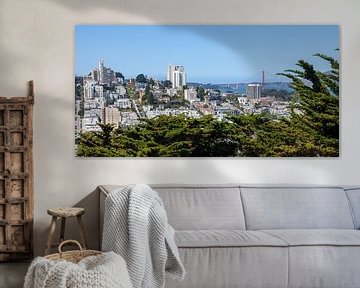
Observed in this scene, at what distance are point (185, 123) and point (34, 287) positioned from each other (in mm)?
2340

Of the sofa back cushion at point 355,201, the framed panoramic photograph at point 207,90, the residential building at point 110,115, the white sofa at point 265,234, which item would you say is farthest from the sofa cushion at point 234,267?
the residential building at point 110,115

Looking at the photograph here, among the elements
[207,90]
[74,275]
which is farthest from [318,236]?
[74,275]

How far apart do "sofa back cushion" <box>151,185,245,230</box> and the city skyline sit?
0.94m

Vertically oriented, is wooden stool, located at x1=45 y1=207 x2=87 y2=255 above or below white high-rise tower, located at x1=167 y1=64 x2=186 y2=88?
below

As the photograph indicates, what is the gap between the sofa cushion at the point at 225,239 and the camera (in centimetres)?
416

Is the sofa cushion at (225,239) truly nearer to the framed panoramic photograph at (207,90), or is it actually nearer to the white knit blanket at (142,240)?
the white knit blanket at (142,240)

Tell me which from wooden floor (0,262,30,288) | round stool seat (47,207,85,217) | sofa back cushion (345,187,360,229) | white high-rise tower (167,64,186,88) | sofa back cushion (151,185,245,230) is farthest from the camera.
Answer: white high-rise tower (167,64,186,88)

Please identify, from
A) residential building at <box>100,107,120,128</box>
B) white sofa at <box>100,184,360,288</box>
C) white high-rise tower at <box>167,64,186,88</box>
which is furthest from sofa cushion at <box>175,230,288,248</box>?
white high-rise tower at <box>167,64,186,88</box>

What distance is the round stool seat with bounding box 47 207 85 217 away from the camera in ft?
15.1

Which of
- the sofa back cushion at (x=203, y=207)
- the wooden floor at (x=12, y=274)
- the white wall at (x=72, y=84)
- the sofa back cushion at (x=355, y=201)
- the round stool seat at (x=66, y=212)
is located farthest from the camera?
the white wall at (x=72, y=84)

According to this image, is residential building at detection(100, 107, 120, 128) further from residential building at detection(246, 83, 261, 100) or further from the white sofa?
residential building at detection(246, 83, 261, 100)

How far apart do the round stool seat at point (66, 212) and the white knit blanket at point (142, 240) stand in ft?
2.33

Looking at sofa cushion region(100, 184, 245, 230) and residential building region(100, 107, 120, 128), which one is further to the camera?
residential building region(100, 107, 120, 128)

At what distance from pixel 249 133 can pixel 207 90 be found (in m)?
0.51
